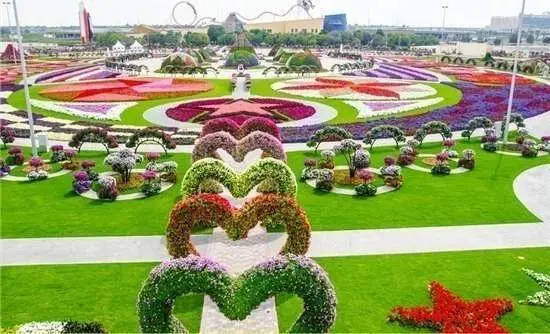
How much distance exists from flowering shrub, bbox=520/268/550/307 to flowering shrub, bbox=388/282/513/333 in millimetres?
771

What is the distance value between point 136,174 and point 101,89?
2896cm

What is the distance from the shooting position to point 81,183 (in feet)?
70.8

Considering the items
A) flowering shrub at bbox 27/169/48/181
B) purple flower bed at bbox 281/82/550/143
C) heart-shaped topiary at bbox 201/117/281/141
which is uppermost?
heart-shaped topiary at bbox 201/117/281/141

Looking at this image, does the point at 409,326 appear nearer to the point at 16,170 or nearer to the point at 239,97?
the point at 16,170

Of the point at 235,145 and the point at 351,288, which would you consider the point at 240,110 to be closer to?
the point at 235,145

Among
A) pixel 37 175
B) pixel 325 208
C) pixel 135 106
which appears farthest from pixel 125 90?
pixel 325 208

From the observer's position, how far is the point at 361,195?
69.7ft

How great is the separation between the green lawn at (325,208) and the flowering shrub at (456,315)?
18.2 feet

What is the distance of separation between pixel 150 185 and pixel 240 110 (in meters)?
17.2

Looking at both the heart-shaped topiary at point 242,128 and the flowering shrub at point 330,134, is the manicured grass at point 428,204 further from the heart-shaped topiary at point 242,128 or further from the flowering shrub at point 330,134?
the heart-shaped topiary at point 242,128

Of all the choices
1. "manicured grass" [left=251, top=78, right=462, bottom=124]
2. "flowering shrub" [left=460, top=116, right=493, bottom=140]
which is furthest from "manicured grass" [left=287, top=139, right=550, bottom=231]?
"manicured grass" [left=251, top=78, right=462, bottom=124]

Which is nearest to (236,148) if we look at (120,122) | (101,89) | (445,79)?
(120,122)

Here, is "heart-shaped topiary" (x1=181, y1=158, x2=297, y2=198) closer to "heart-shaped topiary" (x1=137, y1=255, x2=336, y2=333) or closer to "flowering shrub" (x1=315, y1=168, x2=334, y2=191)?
"flowering shrub" (x1=315, y1=168, x2=334, y2=191)

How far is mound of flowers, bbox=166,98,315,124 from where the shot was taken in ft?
119
